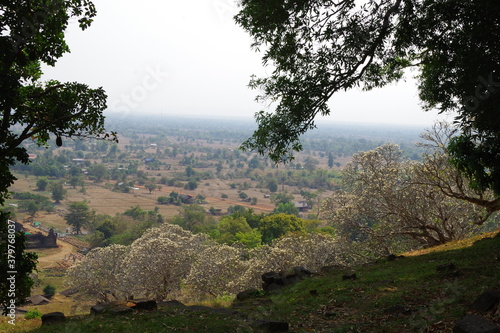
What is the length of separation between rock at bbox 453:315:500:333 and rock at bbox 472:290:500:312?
0.74m

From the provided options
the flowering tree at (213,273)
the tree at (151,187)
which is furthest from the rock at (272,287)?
the tree at (151,187)

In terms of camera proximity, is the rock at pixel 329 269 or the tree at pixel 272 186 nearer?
the rock at pixel 329 269

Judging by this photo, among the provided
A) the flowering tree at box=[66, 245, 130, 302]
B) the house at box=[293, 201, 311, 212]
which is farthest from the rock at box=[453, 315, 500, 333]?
the house at box=[293, 201, 311, 212]

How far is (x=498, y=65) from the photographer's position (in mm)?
6617

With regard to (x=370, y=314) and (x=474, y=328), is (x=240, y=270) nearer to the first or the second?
(x=370, y=314)

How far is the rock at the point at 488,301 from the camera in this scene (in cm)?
495

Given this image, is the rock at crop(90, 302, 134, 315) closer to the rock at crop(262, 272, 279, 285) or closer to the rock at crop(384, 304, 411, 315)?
the rock at crop(262, 272, 279, 285)

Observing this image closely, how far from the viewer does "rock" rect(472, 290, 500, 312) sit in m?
4.95

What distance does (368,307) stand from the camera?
6688 millimetres

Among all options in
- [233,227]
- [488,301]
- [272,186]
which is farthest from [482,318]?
[272,186]

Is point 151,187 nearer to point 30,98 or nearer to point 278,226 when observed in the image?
point 278,226

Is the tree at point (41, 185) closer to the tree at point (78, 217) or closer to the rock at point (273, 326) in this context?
the tree at point (78, 217)

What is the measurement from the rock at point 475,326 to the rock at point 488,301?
0.74 metres

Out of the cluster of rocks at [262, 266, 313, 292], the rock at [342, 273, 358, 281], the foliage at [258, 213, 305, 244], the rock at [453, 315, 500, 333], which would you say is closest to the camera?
the rock at [453, 315, 500, 333]
